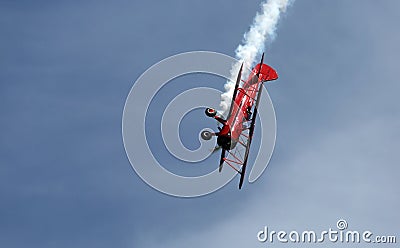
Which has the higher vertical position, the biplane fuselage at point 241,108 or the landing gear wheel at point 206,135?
the biplane fuselage at point 241,108

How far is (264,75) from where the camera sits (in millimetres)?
77938

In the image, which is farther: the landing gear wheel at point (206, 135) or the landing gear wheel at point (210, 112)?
the landing gear wheel at point (206, 135)

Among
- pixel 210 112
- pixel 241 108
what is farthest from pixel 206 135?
pixel 241 108

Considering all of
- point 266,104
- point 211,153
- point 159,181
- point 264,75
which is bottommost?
point 159,181

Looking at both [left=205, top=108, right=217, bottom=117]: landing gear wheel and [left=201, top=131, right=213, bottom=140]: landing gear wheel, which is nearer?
[left=205, top=108, right=217, bottom=117]: landing gear wheel

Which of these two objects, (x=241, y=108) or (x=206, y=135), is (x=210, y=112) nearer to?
(x=206, y=135)

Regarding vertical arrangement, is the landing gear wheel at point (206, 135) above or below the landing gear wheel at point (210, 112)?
below

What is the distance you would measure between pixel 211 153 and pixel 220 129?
2851mm

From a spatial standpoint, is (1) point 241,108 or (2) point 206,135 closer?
(2) point 206,135

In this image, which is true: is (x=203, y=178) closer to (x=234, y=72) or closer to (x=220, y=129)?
(x=220, y=129)

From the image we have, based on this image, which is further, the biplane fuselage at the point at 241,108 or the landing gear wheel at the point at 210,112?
the biplane fuselage at the point at 241,108

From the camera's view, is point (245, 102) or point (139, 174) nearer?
point (139, 174)

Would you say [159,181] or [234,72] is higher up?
[234,72]

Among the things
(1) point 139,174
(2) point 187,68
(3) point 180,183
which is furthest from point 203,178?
(2) point 187,68
